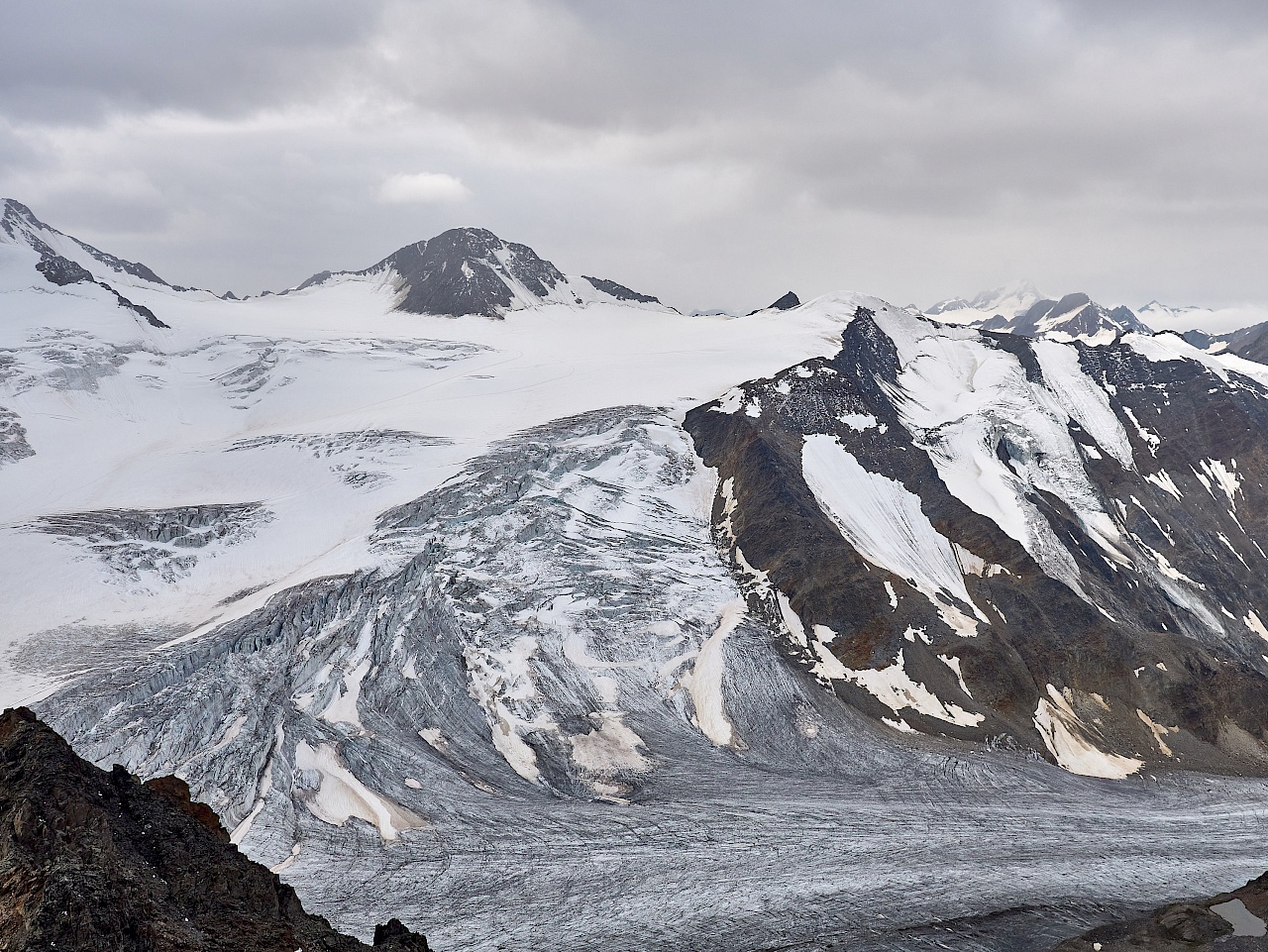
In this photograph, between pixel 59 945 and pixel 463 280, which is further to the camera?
pixel 463 280

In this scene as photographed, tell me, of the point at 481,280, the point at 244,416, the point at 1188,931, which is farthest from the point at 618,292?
the point at 1188,931

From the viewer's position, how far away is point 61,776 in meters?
22.3

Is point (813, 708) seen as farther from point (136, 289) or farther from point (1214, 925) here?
point (136, 289)

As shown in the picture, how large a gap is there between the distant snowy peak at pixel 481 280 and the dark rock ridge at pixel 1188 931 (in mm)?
146792

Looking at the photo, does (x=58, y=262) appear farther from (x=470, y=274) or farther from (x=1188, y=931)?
(x=1188, y=931)

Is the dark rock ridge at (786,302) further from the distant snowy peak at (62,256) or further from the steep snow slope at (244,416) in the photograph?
the distant snowy peak at (62,256)

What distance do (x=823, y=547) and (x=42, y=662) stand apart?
5584 centimetres

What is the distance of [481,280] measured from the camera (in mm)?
176125

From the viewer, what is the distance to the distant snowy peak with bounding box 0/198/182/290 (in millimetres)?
134375

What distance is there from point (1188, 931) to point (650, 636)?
35.3 metres

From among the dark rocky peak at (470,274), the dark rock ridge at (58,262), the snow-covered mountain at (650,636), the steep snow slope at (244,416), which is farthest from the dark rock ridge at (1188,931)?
the dark rocky peak at (470,274)

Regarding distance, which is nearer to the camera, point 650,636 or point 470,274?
point 650,636

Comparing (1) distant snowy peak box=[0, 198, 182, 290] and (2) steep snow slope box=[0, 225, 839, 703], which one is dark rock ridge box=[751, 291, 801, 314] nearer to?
(2) steep snow slope box=[0, 225, 839, 703]

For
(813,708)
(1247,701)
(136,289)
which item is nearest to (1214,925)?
(813,708)
